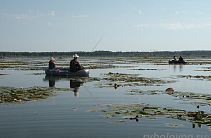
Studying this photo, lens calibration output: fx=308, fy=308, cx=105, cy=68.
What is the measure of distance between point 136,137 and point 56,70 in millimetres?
21599

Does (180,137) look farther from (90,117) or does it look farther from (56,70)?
(56,70)

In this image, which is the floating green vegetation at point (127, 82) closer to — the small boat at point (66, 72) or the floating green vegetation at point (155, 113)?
the small boat at point (66, 72)

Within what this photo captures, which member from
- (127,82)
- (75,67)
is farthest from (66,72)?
(127,82)

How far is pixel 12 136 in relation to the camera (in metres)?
8.11

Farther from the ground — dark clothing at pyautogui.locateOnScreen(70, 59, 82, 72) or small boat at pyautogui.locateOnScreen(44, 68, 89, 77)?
dark clothing at pyautogui.locateOnScreen(70, 59, 82, 72)

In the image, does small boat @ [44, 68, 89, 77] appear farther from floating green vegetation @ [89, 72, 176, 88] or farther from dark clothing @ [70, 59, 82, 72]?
floating green vegetation @ [89, 72, 176, 88]

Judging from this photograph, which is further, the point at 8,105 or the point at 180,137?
the point at 8,105

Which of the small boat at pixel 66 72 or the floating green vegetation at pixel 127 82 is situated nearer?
the floating green vegetation at pixel 127 82

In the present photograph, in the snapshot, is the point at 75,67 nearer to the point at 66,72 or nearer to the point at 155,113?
the point at 66,72

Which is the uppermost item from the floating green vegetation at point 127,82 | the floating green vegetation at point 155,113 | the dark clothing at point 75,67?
the dark clothing at point 75,67

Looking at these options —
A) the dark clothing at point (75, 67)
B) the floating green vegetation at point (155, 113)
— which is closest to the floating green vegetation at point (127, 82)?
the dark clothing at point (75, 67)

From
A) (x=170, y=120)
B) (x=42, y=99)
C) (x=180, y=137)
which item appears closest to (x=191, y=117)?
(x=170, y=120)

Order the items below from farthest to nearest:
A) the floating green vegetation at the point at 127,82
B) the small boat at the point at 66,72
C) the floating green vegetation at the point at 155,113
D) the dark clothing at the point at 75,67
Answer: the small boat at the point at 66,72 < the dark clothing at the point at 75,67 < the floating green vegetation at the point at 127,82 < the floating green vegetation at the point at 155,113

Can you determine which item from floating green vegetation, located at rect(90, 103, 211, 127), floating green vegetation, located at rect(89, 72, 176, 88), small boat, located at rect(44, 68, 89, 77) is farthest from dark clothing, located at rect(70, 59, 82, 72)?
floating green vegetation, located at rect(90, 103, 211, 127)
